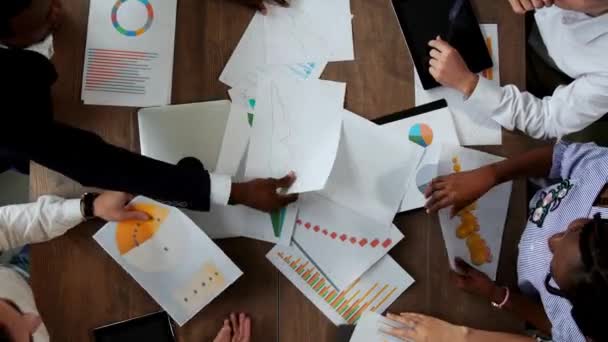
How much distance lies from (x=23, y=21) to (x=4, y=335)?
41 cm

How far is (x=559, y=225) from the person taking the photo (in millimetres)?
881

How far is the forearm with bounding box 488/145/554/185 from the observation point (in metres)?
0.95

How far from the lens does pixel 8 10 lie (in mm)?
688

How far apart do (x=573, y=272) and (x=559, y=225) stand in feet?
0.57

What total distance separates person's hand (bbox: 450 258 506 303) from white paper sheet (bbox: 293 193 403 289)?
0.40 ft

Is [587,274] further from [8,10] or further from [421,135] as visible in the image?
[8,10]

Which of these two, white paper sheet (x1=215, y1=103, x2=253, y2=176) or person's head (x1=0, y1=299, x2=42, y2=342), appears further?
white paper sheet (x1=215, y1=103, x2=253, y2=176)

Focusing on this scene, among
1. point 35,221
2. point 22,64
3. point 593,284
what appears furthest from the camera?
point 35,221

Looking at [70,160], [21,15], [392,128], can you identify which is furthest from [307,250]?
[21,15]

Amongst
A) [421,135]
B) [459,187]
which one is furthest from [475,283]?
[421,135]

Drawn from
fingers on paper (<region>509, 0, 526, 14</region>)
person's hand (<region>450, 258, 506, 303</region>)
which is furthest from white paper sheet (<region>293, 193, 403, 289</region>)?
fingers on paper (<region>509, 0, 526, 14</region>)

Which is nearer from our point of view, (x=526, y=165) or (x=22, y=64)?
(x=22, y=64)

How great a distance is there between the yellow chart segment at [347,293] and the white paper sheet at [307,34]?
1.16ft

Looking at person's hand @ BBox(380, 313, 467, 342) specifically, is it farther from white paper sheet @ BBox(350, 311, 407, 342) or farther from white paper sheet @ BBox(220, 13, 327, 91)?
white paper sheet @ BBox(220, 13, 327, 91)
